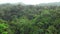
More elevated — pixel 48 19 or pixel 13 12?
pixel 48 19

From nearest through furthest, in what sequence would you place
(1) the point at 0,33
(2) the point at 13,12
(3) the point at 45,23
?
(1) the point at 0,33 < (3) the point at 45,23 < (2) the point at 13,12

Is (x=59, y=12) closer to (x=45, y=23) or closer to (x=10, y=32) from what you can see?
(x=45, y=23)

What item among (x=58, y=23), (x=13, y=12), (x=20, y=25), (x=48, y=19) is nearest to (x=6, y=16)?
(x=13, y=12)

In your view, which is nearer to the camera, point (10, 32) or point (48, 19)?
point (10, 32)

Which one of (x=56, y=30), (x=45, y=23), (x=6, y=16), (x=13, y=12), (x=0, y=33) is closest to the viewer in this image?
(x=0, y=33)

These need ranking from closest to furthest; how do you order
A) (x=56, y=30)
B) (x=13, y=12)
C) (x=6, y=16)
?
(x=56, y=30)
(x=6, y=16)
(x=13, y=12)

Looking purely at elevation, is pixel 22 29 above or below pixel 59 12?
below

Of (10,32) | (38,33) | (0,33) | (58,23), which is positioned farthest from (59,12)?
(0,33)

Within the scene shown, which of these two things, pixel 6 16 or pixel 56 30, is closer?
pixel 56 30

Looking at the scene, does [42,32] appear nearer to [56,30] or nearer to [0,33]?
[56,30]
